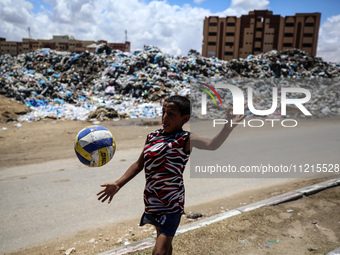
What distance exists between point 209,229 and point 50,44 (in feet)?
193

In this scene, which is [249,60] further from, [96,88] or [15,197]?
[15,197]

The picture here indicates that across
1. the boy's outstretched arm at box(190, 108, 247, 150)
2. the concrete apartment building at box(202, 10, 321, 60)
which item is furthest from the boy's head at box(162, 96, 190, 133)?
the concrete apartment building at box(202, 10, 321, 60)

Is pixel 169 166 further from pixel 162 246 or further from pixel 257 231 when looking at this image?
pixel 257 231

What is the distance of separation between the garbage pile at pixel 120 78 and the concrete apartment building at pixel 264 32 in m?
20.4

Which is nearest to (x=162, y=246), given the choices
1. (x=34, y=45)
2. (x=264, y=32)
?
(x=264, y=32)

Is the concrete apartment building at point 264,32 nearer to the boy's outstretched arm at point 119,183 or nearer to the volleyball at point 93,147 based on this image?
the volleyball at point 93,147

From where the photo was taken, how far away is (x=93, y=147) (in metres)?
2.70

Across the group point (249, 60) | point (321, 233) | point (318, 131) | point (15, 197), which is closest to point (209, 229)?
point (321, 233)

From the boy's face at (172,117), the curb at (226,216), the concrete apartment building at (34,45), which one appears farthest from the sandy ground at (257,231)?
the concrete apartment building at (34,45)

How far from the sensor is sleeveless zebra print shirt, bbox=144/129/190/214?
2080mm

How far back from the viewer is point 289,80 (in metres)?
23.1

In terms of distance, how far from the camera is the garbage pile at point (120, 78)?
1512 cm

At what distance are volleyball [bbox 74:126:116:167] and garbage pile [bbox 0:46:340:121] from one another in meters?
10.2

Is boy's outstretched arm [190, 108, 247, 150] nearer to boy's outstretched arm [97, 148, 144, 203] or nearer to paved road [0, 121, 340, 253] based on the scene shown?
boy's outstretched arm [97, 148, 144, 203]
